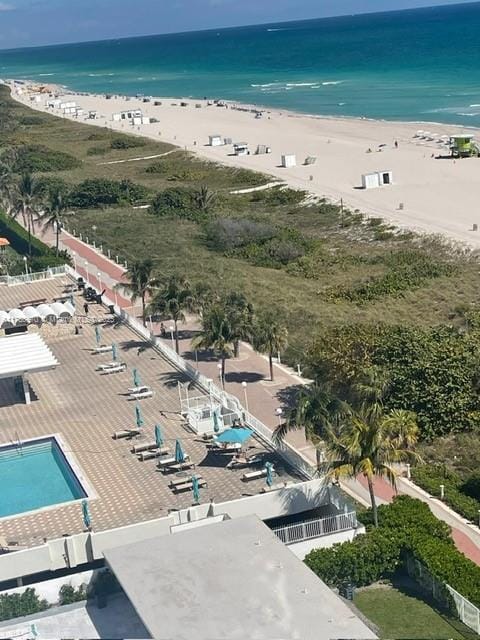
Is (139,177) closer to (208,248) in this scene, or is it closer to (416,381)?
(208,248)

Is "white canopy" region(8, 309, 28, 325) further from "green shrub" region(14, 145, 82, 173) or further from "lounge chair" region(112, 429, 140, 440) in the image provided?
"green shrub" region(14, 145, 82, 173)

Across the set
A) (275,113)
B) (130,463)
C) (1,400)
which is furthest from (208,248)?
(275,113)

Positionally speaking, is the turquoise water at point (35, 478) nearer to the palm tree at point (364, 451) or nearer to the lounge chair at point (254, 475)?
the lounge chair at point (254, 475)

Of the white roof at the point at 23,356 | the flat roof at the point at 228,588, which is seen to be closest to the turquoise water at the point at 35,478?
the white roof at the point at 23,356

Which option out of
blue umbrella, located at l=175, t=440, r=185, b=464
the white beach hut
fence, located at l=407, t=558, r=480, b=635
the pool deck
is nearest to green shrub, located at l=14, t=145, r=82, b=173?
the white beach hut

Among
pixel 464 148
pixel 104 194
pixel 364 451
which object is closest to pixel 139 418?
pixel 364 451

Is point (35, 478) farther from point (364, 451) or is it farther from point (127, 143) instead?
point (127, 143)
